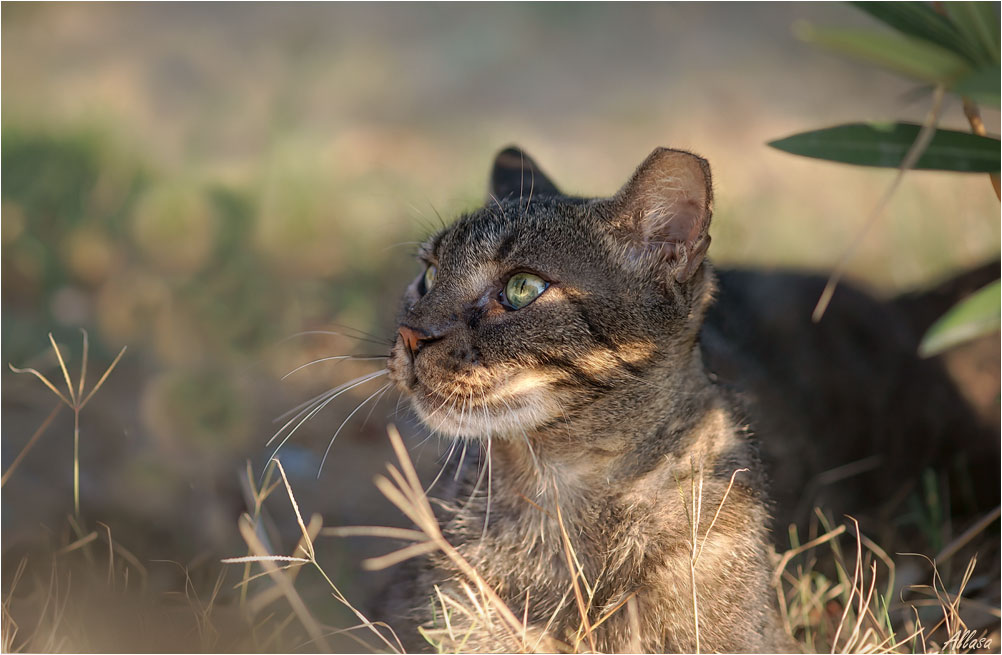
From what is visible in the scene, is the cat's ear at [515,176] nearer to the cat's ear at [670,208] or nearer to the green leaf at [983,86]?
the cat's ear at [670,208]

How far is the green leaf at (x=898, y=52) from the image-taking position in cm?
165

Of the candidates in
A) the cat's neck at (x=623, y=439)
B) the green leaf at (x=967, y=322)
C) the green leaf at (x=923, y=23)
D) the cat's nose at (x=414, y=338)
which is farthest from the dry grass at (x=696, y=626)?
the green leaf at (x=923, y=23)

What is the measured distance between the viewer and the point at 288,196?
5.45 metres

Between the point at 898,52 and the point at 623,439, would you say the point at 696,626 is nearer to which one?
the point at 623,439

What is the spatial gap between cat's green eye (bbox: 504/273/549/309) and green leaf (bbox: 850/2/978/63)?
102cm

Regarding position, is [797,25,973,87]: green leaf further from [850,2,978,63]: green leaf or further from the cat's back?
the cat's back

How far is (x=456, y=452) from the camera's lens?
2838 mm

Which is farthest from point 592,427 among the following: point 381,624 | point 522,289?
point 381,624

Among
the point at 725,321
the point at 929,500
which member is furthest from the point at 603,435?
the point at 929,500

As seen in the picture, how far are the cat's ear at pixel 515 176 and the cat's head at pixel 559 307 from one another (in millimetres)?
492

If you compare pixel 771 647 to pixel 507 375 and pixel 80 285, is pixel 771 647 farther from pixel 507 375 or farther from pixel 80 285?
pixel 80 285

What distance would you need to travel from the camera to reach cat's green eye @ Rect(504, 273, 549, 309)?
217 cm

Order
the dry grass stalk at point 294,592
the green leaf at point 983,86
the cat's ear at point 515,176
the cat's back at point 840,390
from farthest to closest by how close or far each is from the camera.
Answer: the cat's back at point 840,390 < the cat's ear at point 515,176 < the dry grass stalk at point 294,592 < the green leaf at point 983,86

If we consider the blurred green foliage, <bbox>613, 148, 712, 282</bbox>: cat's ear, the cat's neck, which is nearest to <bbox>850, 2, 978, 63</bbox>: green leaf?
the blurred green foliage
